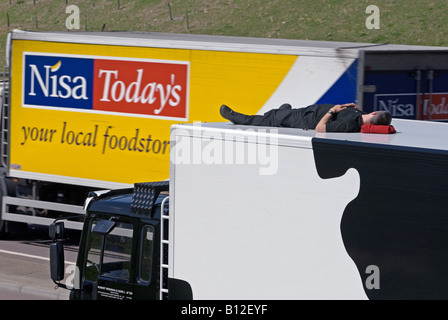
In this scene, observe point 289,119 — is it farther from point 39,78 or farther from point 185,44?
point 39,78

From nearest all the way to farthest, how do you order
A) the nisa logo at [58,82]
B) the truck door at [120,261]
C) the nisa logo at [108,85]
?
→ the truck door at [120,261], the nisa logo at [108,85], the nisa logo at [58,82]

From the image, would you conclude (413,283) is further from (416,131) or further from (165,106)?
(165,106)

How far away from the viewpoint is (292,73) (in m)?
12.4

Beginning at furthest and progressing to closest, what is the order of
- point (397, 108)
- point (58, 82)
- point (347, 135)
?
point (58, 82), point (397, 108), point (347, 135)

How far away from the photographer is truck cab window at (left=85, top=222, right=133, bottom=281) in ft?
25.3

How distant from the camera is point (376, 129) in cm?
714

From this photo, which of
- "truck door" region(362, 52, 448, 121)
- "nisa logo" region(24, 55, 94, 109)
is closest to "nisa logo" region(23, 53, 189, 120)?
"nisa logo" region(24, 55, 94, 109)

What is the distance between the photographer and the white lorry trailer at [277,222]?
599 centimetres

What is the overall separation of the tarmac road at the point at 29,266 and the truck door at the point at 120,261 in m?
4.93

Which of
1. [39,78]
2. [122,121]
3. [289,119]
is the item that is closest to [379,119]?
[289,119]

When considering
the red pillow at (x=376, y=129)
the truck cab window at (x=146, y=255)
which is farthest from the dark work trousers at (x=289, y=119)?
the truck cab window at (x=146, y=255)

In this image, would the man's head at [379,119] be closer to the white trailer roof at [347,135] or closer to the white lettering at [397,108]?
the white trailer roof at [347,135]

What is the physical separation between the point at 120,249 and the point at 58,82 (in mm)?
8006
